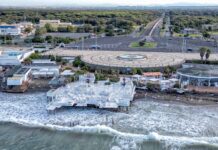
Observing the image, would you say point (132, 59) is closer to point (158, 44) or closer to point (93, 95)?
point (93, 95)

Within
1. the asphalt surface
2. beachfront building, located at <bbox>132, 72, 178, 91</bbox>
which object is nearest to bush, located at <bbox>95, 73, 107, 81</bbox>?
beachfront building, located at <bbox>132, 72, 178, 91</bbox>

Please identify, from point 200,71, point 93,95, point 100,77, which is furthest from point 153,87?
point 93,95

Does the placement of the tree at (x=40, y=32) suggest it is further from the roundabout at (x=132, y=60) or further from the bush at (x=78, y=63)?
the bush at (x=78, y=63)

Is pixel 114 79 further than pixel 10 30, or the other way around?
pixel 10 30

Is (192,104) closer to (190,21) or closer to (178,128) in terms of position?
(178,128)

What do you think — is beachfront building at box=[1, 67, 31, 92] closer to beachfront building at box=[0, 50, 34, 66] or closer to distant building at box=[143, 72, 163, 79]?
beachfront building at box=[0, 50, 34, 66]

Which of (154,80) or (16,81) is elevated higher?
(154,80)

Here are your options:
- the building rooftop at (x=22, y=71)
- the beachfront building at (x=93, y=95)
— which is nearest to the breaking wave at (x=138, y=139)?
the beachfront building at (x=93, y=95)

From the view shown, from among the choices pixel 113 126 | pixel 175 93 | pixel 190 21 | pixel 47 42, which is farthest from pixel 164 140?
pixel 190 21
